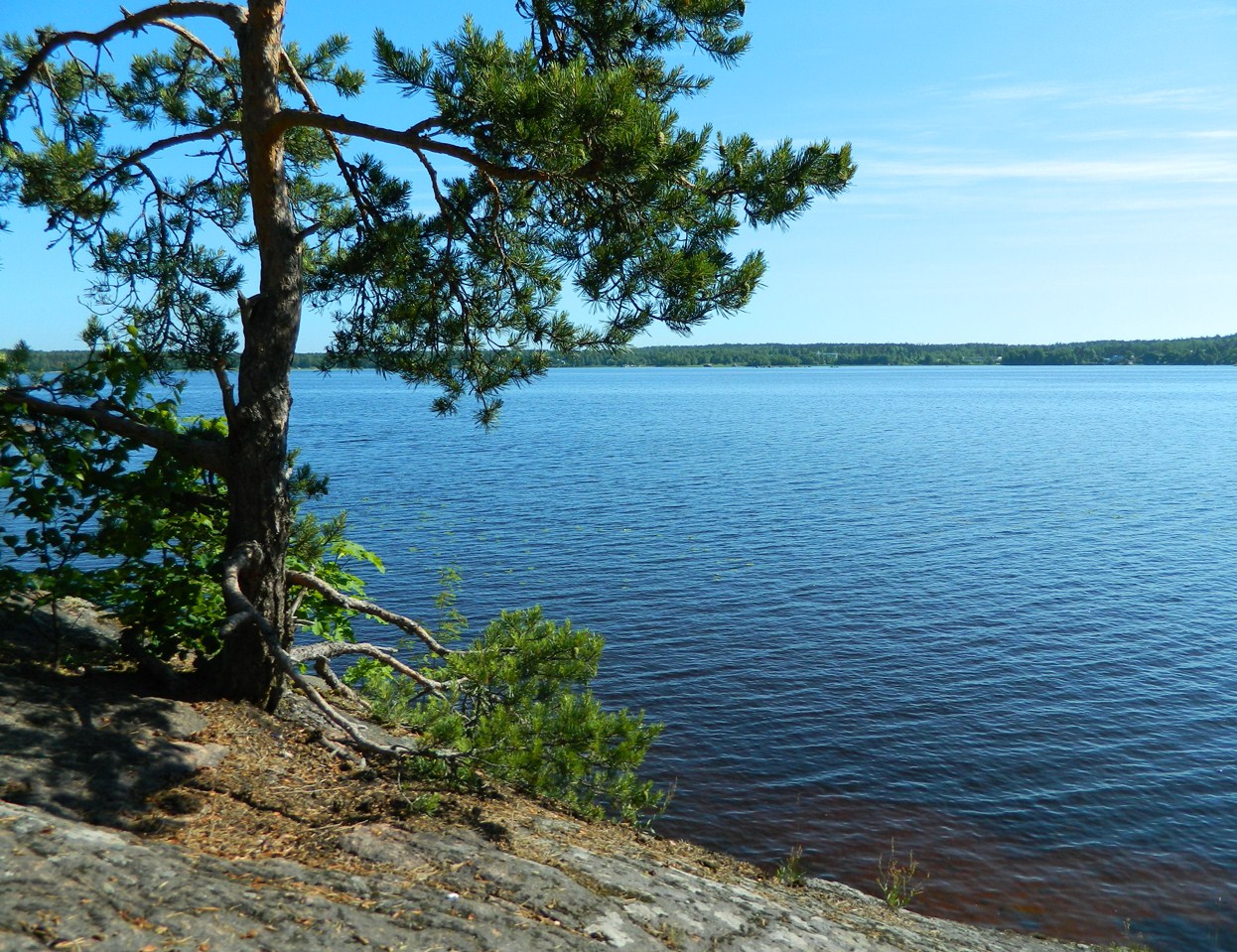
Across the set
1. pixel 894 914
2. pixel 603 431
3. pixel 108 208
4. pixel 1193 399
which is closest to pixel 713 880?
pixel 894 914

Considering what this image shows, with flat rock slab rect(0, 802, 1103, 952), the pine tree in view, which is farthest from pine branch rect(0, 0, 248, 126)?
flat rock slab rect(0, 802, 1103, 952)

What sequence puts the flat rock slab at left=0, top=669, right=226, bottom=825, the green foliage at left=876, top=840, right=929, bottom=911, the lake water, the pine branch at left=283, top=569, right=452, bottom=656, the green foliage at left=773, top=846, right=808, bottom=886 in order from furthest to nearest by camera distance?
the lake water, the green foliage at left=876, top=840, right=929, bottom=911, the green foliage at left=773, top=846, right=808, bottom=886, the pine branch at left=283, top=569, right=452, bottom=656, the flat rock slab at left=0, top=669, right=226, bottom=825

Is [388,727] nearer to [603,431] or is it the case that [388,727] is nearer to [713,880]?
[713,880]

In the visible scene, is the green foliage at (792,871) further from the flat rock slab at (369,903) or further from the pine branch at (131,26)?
the pine branch at (131,26)

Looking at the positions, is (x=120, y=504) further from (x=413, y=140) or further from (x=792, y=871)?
(x=792, y=871)

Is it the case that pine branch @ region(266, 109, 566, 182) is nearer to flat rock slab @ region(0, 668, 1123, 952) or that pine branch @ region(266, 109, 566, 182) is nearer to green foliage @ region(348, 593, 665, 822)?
green foliage @ region(348, 593, 665, 822)

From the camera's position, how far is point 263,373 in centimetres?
631

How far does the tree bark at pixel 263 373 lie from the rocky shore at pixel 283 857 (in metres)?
0.70

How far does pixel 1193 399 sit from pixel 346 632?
99710 mm

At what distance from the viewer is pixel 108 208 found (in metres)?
Answer: 7.61

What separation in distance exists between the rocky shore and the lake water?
318cm

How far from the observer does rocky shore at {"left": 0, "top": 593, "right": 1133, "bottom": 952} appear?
382 cm

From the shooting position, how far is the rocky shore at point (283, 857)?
3822mm

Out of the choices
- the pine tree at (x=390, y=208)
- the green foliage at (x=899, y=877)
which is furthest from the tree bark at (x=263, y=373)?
the green foliage at (x=899, y=877)
